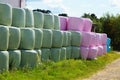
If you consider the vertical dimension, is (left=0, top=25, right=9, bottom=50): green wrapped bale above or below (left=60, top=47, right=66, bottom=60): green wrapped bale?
above

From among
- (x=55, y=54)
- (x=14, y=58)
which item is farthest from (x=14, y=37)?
(x=55, y=54)

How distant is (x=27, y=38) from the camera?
1366 cm

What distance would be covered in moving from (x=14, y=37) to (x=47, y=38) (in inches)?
136

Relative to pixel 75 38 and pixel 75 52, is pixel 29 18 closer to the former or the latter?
pixel 75 38

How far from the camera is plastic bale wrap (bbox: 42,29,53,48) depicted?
15.8 meters

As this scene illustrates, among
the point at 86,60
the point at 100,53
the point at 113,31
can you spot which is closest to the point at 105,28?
the point at 113,31

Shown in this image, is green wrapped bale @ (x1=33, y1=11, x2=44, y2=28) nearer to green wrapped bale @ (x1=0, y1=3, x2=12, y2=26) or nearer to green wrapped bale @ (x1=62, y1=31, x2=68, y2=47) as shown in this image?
green wrapped bale @ (x1=62, y1=31, x2=68, y2=47)

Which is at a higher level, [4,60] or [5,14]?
[5,14]

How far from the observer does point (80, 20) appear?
69.2ft

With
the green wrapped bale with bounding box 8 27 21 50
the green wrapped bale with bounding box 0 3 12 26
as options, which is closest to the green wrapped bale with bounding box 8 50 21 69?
the green wrapped bale with bounding box 8 27 21 50

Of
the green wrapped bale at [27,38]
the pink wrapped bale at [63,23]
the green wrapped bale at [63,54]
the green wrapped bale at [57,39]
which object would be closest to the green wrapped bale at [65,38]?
the green wrapped bale at [63,54]

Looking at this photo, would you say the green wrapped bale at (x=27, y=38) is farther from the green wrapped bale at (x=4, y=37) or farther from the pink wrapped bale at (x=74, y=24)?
the pink wrapped bale at (x=74, y=24)

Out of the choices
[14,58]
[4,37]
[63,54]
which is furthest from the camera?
[63,54]

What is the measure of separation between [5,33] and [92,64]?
8.77 metres
